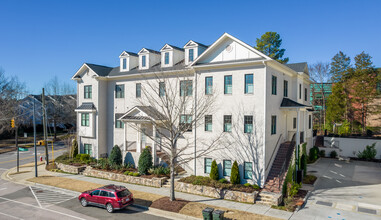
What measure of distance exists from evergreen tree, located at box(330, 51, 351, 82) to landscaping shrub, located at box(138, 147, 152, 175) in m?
36.8

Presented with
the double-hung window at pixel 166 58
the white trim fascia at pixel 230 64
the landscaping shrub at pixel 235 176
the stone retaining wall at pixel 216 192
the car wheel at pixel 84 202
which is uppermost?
the double-hung window at pixel 166 58

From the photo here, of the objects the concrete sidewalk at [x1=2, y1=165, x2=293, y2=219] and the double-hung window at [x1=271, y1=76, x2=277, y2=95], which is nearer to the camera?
the concrete sidewalk at [x1=2, y1=165, x2=293, y2=219]

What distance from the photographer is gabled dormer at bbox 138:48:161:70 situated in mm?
28734

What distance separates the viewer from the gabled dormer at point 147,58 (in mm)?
28734

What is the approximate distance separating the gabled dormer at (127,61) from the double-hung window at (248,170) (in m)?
17.3

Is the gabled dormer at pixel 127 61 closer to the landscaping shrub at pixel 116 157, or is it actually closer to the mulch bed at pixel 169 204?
the landscaping shrub at pixel 116 157

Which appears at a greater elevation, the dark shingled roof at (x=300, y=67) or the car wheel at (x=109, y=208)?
the dark shingled roof at (x=300, y=67)

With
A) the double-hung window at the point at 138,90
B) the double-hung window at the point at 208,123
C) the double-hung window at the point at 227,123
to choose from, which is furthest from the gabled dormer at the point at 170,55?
the double-hung window at the point at 227,123

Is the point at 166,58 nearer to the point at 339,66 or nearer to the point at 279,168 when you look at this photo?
the point at 279,168

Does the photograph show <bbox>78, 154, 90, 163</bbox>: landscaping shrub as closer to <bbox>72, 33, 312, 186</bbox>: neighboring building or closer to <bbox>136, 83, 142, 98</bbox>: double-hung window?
<bbox>72, 33, 312, 186</bbox>: neighboring building

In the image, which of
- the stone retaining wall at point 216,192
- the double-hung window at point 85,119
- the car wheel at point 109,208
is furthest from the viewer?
the double-hung window at point 85,119

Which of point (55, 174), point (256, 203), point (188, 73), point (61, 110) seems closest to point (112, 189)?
point (256, 203)

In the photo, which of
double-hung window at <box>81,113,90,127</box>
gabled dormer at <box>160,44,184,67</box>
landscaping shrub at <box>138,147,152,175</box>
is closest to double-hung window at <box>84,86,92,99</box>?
double-hung window at <box>81,113,90,127</box>

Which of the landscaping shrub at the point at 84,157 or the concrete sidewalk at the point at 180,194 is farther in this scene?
the landscaping shrub at the point at 84,157
